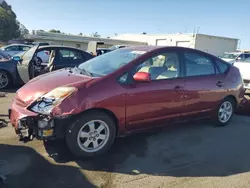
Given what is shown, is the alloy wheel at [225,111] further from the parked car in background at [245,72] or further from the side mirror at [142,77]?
the parked car in background at [245,72]

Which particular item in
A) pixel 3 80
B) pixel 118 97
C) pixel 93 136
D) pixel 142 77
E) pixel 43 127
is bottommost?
pixel 3 80

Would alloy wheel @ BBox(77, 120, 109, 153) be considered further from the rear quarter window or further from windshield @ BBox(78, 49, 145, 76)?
the rear quarter window

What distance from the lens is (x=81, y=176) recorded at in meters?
3.19

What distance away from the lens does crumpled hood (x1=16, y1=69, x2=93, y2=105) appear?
359 centimetres

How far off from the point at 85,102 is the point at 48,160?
0.96 meters

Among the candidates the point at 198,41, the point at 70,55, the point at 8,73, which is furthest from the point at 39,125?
the point at 198,41

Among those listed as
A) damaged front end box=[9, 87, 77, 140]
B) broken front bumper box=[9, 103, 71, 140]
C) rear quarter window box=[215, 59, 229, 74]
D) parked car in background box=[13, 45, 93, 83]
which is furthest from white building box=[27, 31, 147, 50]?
broken front bumper box=[9, 103, 71, 140]

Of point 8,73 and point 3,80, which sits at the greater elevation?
point 8,73

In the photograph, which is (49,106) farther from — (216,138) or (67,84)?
(216,138)

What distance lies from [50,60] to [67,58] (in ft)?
1.74

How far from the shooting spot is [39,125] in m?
3.35

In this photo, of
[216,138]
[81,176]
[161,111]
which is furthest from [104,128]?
[216,138]

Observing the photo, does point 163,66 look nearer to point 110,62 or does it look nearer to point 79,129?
point 110,62

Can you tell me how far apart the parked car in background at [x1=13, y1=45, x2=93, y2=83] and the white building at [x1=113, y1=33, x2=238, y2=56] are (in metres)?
33.2
